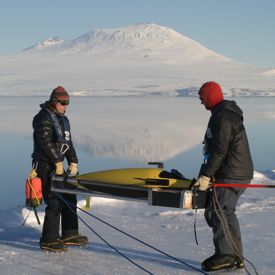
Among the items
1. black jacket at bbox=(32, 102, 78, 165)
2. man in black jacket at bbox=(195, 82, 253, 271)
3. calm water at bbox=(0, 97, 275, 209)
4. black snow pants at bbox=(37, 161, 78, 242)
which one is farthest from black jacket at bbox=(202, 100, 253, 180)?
calm water at bbox=(0, 97, 275, 209)

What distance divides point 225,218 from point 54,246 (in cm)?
157

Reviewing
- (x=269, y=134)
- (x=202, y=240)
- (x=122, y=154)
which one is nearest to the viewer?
(x=202, y=240)

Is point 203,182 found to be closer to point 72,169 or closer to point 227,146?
point 227,146

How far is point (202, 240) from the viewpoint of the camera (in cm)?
505

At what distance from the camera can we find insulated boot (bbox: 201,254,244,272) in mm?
4000

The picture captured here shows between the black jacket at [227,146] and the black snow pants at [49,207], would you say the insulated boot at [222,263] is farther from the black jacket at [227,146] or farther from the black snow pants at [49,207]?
the black snow pants at [49,207]

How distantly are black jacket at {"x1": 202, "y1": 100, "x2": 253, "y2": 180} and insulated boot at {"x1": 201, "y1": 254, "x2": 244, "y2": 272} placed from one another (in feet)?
2.03

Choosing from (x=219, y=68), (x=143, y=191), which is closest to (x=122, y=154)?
(x=143, y=191)

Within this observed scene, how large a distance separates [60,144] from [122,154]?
1018cm

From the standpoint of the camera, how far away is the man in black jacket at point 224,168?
3.82m

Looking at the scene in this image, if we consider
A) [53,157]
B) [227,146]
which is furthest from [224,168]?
[53,157]

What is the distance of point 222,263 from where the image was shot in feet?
13.1

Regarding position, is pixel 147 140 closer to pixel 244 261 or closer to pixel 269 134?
pixel 269 134

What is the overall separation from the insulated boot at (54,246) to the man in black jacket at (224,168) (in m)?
1.30
